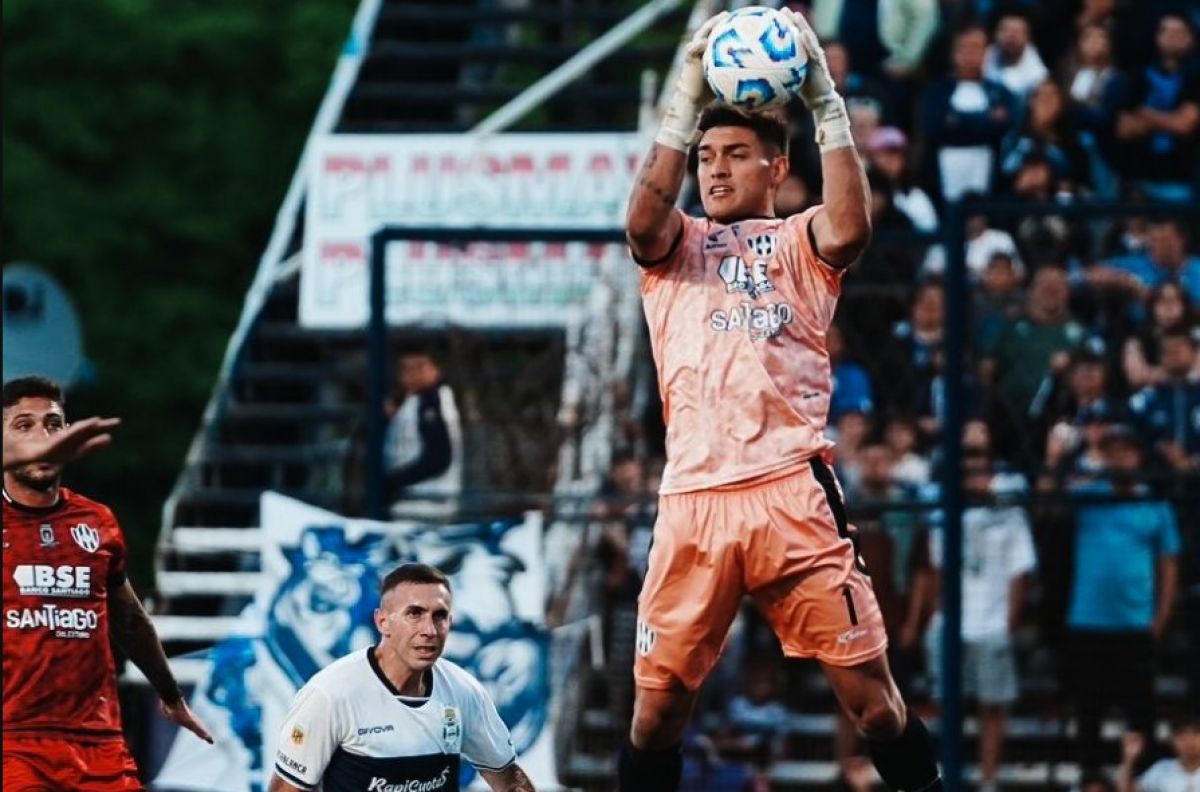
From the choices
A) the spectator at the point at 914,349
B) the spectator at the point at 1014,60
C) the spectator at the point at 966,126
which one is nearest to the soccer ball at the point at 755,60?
the spectator at the point at 914,349

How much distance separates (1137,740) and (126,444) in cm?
1588

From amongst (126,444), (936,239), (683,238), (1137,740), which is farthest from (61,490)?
(126,444)

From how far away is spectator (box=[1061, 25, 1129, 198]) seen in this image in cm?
1511

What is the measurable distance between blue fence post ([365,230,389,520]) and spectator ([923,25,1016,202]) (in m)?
3.68

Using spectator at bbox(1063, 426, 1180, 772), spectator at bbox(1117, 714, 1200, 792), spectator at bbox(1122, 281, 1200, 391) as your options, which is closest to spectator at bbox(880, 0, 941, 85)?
spectator at bbox(1122, 281, 1200, 391)

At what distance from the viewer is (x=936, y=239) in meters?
12.2

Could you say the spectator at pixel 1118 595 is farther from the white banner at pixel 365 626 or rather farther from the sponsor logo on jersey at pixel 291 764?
the sponsor logo on jersey at pixel 291 764

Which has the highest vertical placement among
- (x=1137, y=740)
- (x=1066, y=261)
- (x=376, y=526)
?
(x=1066, y=261)

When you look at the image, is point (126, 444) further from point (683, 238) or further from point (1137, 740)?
point (683, 238)

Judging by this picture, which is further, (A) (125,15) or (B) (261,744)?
(A) (125,15)

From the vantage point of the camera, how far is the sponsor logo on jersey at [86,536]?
30.5 ft

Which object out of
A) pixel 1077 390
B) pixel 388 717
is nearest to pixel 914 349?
pixel 1077 390

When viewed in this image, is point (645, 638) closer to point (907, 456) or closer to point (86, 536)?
point (86, 536)

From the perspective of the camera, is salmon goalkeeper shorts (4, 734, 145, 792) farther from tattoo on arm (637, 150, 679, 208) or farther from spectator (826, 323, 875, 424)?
spectator (826, 323, 875, 424)
